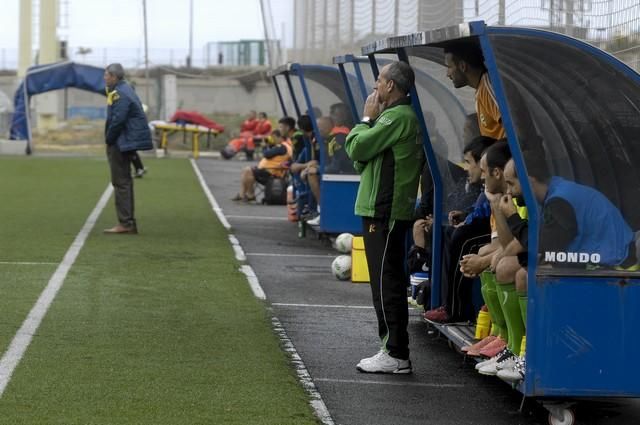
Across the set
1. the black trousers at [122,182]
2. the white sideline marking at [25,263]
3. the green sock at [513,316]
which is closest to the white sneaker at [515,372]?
the green sock at [513,316]

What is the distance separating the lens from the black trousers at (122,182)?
16.8 m

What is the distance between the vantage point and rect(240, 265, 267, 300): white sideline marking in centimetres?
1195

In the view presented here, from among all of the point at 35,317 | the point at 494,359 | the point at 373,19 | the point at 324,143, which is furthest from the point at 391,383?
the point at 373,19

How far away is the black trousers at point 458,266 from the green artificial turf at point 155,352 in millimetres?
1214

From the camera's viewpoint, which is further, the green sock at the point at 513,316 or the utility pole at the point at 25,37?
the utility pole at the point at 25,37

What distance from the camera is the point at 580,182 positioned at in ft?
22.7

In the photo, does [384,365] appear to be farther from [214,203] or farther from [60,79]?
[60,79]

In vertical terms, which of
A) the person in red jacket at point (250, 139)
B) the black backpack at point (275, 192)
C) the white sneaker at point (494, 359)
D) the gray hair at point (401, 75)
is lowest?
the person in red jacket at point (250, 139)

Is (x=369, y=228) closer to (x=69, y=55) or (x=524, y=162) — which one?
(x=524, y=162)

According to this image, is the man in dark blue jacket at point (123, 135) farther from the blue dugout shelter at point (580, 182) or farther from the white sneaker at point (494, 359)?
the blue dugout shelter at point (580, 182)

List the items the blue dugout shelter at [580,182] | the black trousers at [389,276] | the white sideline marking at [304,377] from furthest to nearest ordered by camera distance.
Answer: the black trousers at [389,276] < the white sideline marking at [304,377] < the blue dugout shelter at [580,182]

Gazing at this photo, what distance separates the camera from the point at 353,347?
9.49m

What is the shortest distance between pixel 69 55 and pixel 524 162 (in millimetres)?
68763

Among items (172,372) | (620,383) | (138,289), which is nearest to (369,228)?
(172,372)
